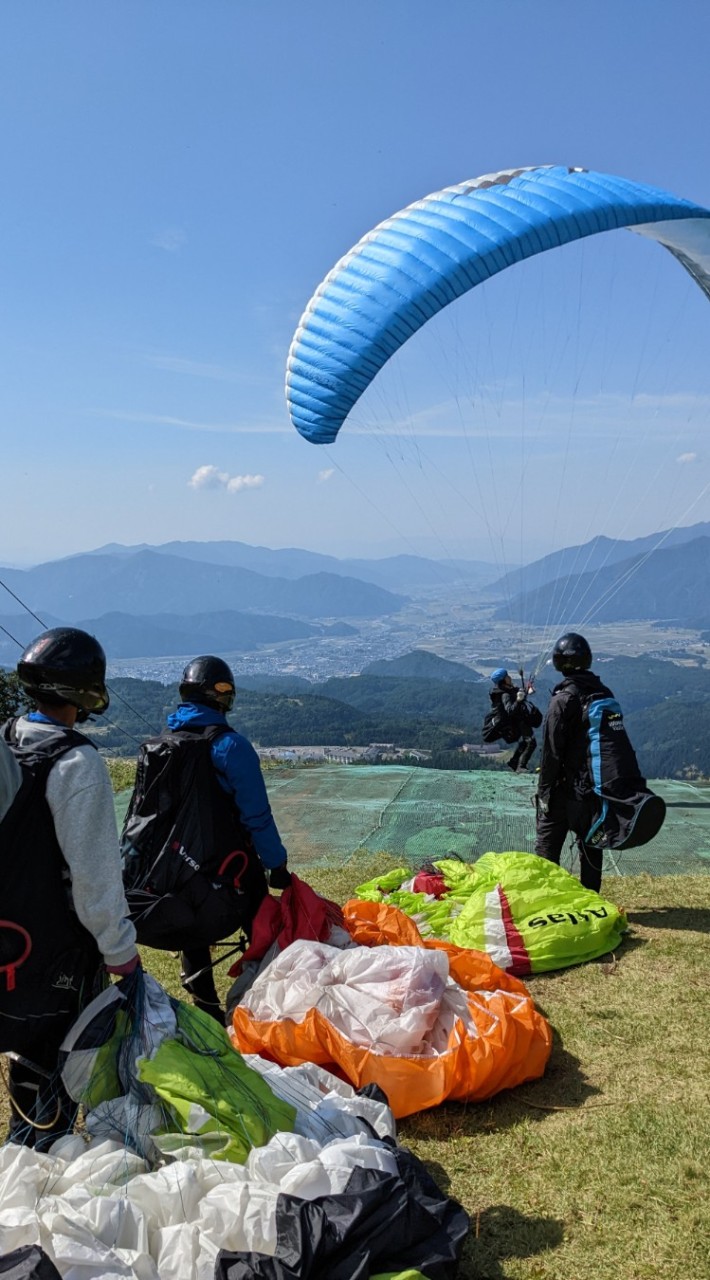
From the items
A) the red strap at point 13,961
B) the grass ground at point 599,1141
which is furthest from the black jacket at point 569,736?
the red strap at point 13,961

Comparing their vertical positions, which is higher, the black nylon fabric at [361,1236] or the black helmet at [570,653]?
the black helmet at [570,653]

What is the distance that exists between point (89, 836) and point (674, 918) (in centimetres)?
451

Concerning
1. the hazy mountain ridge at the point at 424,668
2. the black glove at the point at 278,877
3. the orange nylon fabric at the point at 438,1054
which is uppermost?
the black glove at the point at 278,877

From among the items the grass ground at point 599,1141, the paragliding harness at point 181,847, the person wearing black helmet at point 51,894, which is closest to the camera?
the person wearing black helmet at point 51,894

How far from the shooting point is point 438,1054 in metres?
3.64

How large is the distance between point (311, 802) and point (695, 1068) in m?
5.74

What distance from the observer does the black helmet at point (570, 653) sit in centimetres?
592

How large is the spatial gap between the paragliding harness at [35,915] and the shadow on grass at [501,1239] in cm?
147

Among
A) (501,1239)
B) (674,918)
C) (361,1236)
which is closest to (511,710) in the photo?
(674,918)

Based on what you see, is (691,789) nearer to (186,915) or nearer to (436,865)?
(436,865)

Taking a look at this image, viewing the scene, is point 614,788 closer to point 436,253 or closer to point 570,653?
point 570,653

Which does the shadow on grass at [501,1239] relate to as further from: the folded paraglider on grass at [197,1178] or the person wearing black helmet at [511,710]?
the person wearing black helmet at [511,710]

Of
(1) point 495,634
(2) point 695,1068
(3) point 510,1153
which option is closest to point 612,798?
(2) point 695,1068

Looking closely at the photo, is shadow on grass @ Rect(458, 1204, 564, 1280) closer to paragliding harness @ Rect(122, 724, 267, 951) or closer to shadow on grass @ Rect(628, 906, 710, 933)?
paragliding harness @ Rect(122, 724, 267, 951)
